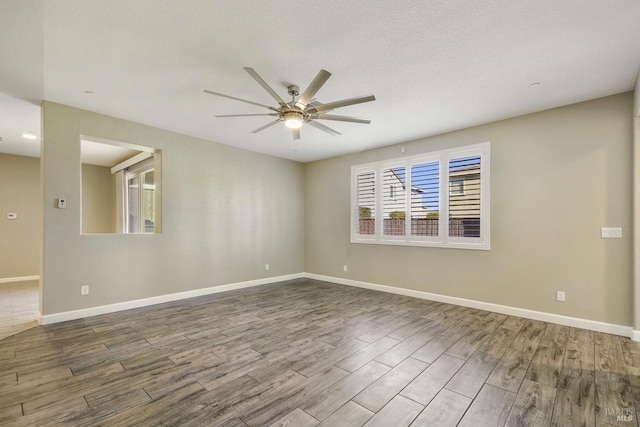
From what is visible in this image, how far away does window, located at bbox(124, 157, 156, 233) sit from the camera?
622 cm

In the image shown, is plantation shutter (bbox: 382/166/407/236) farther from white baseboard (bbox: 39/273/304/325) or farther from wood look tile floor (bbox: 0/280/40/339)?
wood look tile floor (bbox: 0/280/40/339)

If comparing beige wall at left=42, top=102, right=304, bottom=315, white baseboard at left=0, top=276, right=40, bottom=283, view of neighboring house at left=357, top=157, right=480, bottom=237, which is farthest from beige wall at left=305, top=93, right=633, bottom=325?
white baseboard at left=0, top=276, right=40, bottom=283

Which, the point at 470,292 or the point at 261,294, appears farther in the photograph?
the point at 261,294

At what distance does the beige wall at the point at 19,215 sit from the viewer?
6.27 meters

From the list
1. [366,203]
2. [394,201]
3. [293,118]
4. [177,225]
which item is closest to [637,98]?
[394,201]

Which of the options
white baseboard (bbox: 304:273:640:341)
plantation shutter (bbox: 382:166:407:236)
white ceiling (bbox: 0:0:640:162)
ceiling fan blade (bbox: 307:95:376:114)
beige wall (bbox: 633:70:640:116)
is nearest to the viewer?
white ceiling (bbox: 0:0:640:162)

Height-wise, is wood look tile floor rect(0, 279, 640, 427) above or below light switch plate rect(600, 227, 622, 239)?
below

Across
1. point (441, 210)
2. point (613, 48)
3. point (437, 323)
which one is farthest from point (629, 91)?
point (437, 323)

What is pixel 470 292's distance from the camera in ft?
14.5

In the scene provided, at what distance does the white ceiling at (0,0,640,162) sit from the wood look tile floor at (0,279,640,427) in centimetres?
282

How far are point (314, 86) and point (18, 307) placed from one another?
559cm

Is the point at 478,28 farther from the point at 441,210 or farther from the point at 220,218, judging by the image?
the point at 220,218

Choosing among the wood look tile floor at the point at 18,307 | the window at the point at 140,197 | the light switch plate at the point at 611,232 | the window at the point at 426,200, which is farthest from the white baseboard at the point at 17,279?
the light switch plate at the point at 611,232

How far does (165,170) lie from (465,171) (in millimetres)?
4890
